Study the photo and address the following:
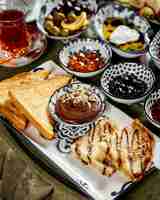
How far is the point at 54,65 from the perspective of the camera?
1.35 meters

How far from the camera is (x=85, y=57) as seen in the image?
1.37 metres

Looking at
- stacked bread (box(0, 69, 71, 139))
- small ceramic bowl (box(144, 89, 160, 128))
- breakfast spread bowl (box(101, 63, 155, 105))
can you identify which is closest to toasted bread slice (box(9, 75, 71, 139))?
stacked bread (box(0, 69, 71, 139))

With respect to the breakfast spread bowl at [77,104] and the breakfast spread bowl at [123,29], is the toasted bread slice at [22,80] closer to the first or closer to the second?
the breakfast spread bowl at [77,104]

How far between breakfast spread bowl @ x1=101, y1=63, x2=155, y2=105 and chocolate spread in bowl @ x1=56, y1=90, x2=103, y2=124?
0.18ft

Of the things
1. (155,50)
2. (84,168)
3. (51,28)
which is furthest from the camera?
(51,28)

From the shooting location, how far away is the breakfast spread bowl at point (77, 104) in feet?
3.82

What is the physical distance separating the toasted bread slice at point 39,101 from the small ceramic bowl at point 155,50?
24 cm

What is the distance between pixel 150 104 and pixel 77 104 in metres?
0.18

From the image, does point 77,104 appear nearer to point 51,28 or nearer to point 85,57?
point 85,57

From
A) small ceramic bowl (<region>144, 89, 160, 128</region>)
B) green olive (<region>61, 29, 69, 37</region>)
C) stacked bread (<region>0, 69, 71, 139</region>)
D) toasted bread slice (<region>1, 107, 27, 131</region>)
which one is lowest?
toasted bread slice (<region>1, 107, 27, 131</region>)

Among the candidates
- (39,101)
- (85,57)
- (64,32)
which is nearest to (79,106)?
(39,101)

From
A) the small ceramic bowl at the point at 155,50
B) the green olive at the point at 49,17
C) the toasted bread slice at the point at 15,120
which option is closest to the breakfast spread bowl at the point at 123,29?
the small ceramic bowl at the point at 155,50

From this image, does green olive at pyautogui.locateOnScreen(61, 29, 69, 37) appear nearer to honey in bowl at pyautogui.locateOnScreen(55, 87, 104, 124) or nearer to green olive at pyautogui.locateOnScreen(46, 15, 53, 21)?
green olive at pyautogui.locateOnScreen(46, 15, 53, 21)

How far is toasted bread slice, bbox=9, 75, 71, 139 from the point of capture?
1175 millimetres
